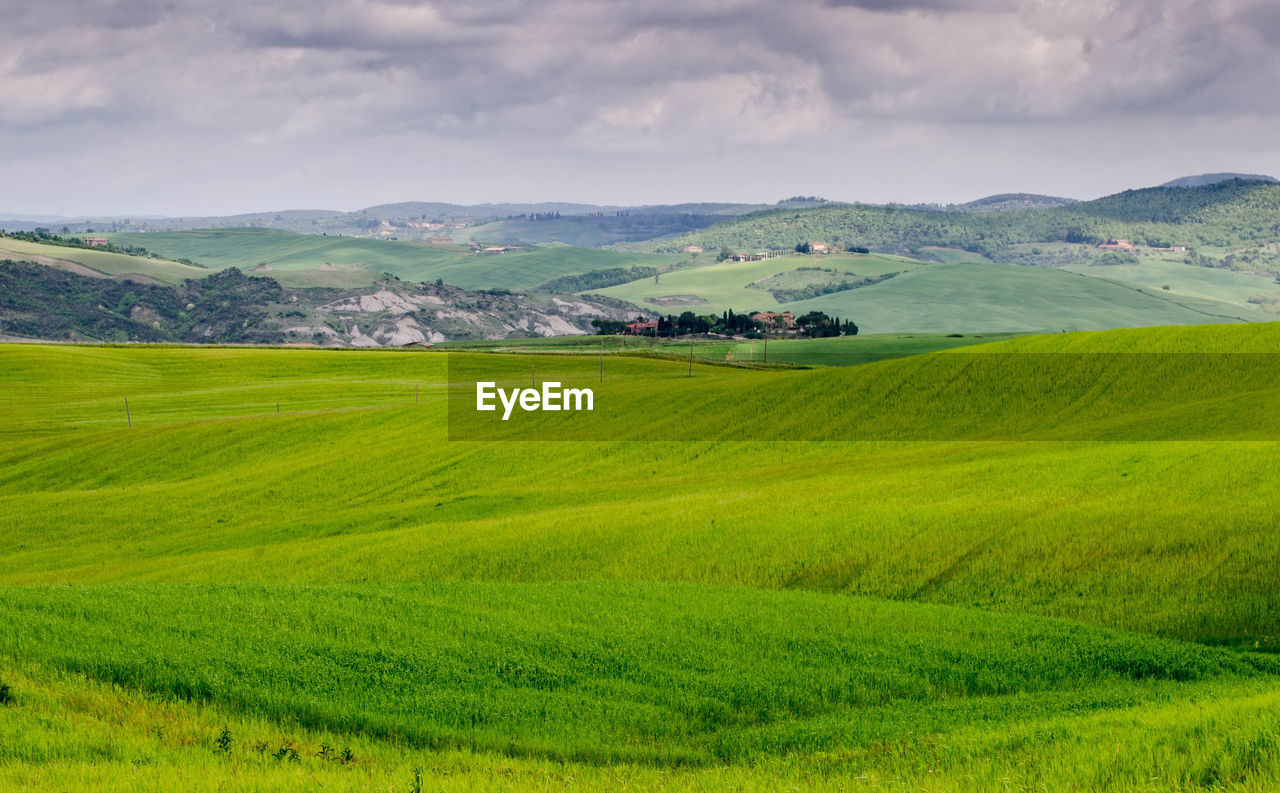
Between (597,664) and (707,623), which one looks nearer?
(597,664)

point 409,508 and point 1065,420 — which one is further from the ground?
point 1065,420

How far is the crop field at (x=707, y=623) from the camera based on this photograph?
13.9 meters

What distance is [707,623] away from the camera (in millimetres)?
21609

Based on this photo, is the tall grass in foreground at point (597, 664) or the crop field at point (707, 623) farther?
the tall grass in foreground at point (597, 664)

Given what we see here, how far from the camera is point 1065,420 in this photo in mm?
54438

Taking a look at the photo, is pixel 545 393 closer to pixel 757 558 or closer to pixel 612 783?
pixel 757 558

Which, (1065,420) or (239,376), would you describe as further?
(239,376)

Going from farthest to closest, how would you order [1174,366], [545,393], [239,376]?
[239,376], [545,393], [1174,366]

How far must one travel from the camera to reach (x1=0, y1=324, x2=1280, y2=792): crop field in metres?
13.9

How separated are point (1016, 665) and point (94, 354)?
480 feet

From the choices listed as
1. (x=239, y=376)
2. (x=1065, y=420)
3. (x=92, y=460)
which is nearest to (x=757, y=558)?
(x=1065, y=420)

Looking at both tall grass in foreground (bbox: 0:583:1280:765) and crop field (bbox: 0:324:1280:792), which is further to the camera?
tall grass in foreground (bbox: 0:583:1280:765)

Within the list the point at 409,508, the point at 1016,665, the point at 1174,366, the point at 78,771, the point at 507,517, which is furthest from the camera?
the point at 1174,366

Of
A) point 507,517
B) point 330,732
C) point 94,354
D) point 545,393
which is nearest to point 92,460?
point 545,393
